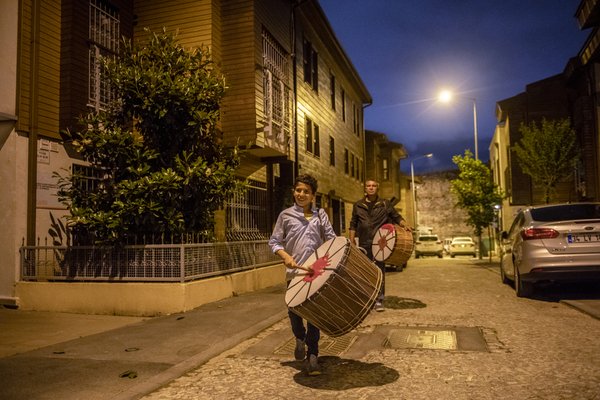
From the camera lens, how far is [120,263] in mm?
8594

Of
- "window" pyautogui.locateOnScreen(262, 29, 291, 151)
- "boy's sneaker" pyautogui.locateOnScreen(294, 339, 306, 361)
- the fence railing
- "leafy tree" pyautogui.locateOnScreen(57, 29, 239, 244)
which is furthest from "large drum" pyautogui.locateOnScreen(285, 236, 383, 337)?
"window" pyautogui.locateOnScreen(262, 29, 291, 151)

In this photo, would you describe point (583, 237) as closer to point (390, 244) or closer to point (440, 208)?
point (390, 244)

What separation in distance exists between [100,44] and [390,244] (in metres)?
8.17

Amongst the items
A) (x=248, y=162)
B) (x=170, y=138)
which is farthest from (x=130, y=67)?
(x=248, y=162)

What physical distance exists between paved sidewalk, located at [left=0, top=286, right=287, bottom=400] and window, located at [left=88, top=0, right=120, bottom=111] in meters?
4.92

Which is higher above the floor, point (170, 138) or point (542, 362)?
point (170, 138)

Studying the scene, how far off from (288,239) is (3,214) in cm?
685

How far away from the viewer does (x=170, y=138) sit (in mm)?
9383

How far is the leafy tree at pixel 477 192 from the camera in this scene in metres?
25.0

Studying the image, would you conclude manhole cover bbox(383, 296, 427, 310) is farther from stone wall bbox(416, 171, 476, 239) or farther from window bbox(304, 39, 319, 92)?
stone wall bbox(416, 171, 476, 239)

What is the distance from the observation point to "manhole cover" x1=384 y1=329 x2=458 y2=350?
550 centimetres

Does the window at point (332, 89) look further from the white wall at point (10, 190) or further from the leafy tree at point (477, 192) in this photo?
the white wall at point (10, 190)

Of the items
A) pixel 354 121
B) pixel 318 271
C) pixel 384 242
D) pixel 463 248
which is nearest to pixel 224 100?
pixel 384 242

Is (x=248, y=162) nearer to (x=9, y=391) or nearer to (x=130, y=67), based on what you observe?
(x=130, y=67)
